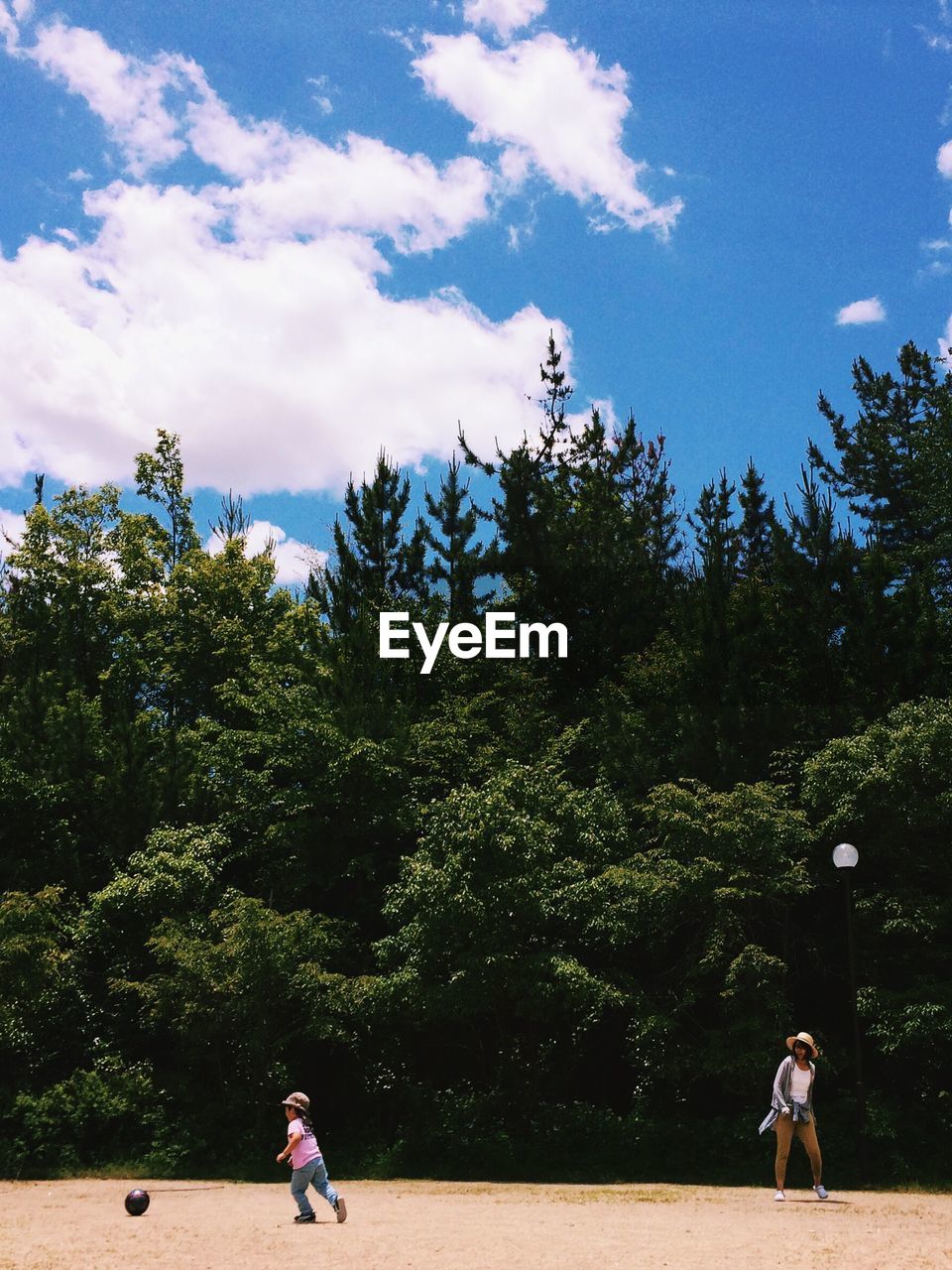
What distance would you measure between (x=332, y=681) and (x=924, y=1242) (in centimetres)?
1813

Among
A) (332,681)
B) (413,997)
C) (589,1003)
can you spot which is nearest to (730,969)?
(589,1003)

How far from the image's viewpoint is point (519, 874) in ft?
60.1

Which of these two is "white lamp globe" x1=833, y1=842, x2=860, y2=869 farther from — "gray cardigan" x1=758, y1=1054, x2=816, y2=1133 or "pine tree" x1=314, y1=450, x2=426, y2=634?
"pine tree" x1=314, y1=450, x2=426, y2=634

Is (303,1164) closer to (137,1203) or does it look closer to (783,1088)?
(137,1203)

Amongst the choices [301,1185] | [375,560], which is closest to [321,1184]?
[301,1185]

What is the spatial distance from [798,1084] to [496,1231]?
11.3 feet

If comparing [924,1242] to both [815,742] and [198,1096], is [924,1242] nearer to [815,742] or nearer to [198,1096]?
[815,742]

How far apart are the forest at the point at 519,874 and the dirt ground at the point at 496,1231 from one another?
334 cm

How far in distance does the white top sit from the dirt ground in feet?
3.49

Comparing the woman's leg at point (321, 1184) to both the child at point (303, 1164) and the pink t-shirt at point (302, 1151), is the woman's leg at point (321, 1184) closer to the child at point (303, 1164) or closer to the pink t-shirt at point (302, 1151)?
the child at point (303, 1164)

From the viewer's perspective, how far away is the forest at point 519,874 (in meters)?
17.5

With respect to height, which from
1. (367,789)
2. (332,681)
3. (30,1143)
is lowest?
(30,1143)

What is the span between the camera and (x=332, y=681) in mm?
25594

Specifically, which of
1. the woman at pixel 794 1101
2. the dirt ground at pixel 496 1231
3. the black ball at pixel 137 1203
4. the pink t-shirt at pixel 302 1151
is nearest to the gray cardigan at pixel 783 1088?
the woman at pixel 794 1101
